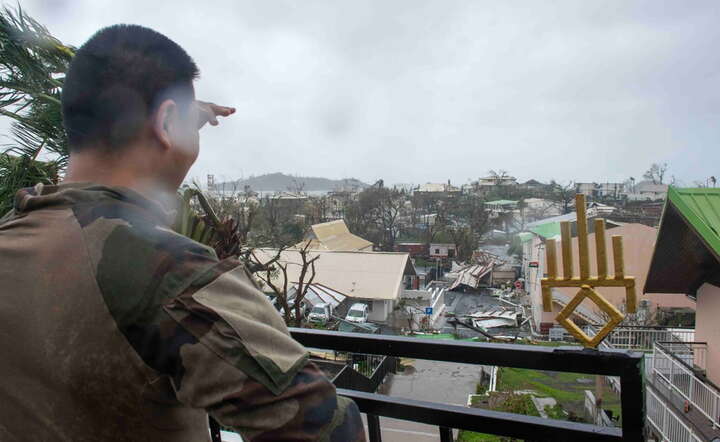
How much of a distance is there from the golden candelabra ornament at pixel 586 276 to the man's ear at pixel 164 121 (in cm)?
64

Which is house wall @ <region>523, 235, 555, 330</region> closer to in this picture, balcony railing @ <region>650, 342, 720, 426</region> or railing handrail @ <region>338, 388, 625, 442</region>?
balcony railing @ <region>650, 342, 720, 426</region>

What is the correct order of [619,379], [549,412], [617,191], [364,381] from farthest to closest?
1. [617,191]
2. [549,412]
3. [364,381]
4. [619,379]

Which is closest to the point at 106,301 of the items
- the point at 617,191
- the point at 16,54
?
the point at 16,54

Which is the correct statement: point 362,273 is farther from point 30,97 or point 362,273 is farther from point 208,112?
point 208,112

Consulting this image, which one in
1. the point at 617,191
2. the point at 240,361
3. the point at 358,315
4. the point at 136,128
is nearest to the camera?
the point at 240,361

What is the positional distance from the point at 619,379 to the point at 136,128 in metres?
0.76

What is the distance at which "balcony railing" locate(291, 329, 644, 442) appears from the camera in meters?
0.72

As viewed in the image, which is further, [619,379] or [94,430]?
[619,379]

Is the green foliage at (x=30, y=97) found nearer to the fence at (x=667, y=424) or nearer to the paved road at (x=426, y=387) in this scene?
the paved road at (x=426, y=387)

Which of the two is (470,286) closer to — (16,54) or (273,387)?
(16,54)

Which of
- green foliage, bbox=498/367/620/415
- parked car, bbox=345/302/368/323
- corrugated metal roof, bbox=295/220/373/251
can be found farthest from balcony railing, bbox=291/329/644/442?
corrugated metal roof, bbox=295/220/373/251

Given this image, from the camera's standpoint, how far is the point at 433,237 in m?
18.5

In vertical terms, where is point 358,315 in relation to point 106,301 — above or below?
below

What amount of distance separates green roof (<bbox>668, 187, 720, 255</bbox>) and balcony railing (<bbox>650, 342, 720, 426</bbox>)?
44.8 inches
